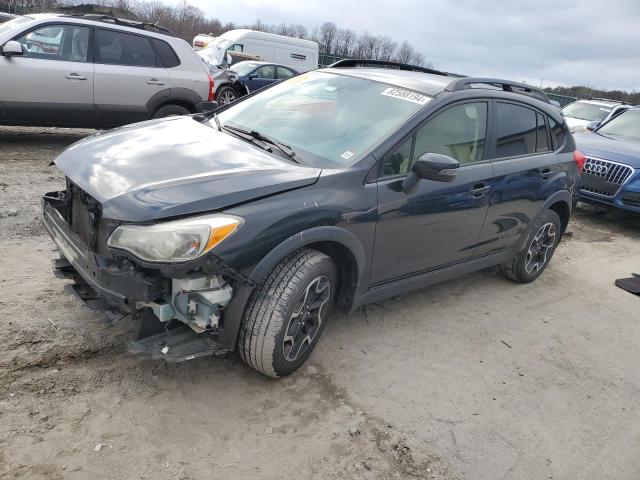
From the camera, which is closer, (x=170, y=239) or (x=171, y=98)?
(x=170, y=239)

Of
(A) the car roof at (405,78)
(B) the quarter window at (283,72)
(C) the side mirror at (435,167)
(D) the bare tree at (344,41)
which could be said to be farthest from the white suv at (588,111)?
(D) the bare tree at (344,41)

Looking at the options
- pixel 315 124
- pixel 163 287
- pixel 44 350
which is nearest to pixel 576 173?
pixel 315 124

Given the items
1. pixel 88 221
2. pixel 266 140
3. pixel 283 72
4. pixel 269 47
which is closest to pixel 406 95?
pixel 266 140

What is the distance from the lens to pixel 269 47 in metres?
21.8

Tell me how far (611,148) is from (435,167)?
6.22m

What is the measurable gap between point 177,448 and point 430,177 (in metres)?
A: 2.05

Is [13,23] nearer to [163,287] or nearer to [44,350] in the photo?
[44,350]

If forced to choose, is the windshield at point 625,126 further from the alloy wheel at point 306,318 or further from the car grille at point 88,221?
the car grille at point 88,221

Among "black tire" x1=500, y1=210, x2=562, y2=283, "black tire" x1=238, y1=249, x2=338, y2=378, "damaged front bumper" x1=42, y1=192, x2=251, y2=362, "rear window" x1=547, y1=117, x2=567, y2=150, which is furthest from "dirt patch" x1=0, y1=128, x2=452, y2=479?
"rear window" x1=547, y1=117, x2=567, y2=150

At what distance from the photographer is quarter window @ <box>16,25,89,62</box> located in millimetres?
7035

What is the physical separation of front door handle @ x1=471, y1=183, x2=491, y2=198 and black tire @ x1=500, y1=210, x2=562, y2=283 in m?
1.06

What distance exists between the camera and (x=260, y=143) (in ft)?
11.2

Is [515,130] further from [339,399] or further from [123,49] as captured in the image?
[123,49]

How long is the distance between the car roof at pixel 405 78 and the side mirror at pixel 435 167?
0.66 metres
